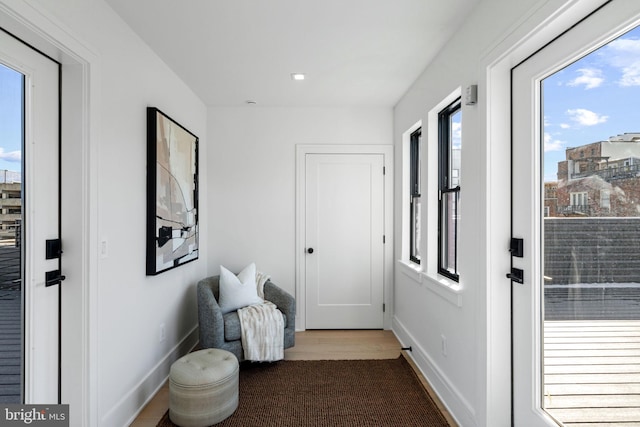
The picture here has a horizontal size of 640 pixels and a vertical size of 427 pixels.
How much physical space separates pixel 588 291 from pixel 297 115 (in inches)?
125

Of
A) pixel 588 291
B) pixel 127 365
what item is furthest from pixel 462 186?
pixel 127 365

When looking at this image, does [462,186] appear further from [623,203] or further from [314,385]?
[314,385]

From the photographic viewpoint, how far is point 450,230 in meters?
2.66

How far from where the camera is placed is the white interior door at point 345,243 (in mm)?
3924

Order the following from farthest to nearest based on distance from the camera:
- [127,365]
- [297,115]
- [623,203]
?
[297,115], [127,365], [623,203]

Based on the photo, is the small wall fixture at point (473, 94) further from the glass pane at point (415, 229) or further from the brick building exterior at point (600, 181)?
the glass pane at point (415, 229)

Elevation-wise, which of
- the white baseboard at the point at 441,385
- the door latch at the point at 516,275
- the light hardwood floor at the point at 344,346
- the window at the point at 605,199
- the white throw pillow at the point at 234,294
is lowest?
the light hardwood floor at the point at 344,346

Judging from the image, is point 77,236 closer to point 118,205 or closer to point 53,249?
point 53,249

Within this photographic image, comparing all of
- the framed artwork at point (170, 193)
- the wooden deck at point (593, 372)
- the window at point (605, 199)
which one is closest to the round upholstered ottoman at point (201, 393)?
the framed artwork at point (170, 193)

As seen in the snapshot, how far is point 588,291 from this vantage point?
55.4 inches

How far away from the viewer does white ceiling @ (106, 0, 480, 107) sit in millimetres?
1993

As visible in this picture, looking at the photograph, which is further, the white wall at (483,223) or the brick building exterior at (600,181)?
the white wall at (483,223)

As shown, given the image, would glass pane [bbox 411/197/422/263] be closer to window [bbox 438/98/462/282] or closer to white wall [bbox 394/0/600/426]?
window [bbox 438/98/462/282]

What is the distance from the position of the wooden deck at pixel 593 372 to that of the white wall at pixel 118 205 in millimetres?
2274
